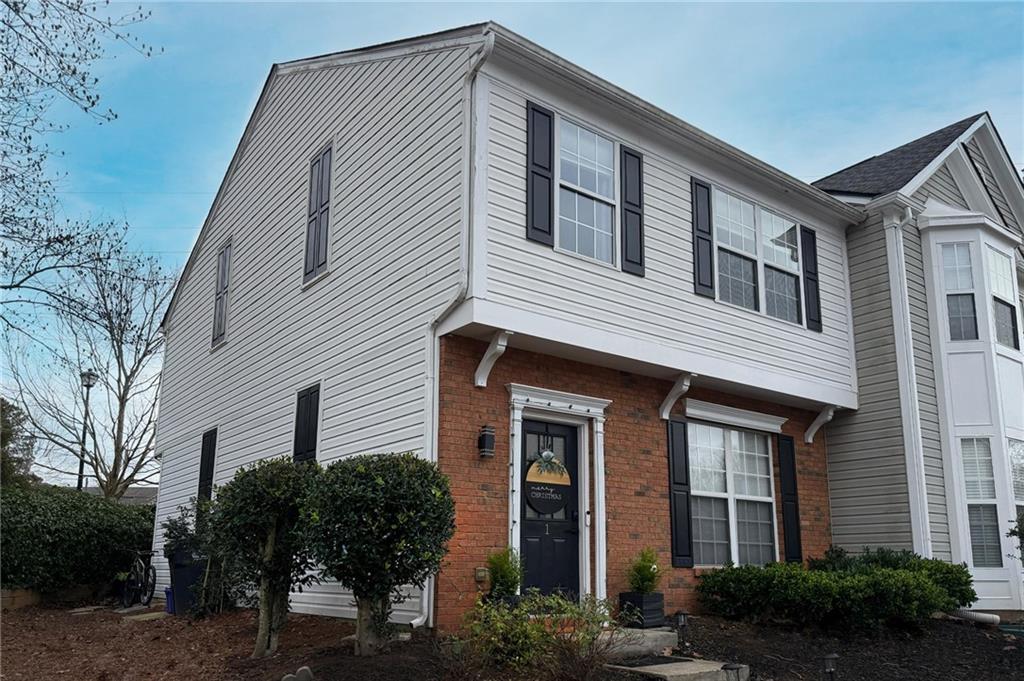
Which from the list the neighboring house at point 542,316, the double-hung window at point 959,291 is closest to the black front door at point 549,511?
the neighboring house at point 542,316

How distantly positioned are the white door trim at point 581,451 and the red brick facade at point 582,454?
0.08 metres

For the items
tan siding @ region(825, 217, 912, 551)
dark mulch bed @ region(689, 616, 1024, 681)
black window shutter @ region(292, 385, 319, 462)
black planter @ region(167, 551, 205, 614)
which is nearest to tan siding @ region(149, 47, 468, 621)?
black window shutter @ region(292, 385, 319, 462)

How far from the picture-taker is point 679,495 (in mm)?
10719

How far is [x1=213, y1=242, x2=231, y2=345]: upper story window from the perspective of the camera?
15.1 metres

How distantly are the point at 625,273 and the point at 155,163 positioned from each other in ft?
22.3

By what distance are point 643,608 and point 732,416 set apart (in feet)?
10.9

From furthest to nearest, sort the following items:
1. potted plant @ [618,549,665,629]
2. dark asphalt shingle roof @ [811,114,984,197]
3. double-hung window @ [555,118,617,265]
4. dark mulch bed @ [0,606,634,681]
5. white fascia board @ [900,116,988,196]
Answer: dark asphalt shingle roof @ [811,114,984,197]
white fascia board @ [900,116,988,196]
double-hung window @ [555,118,617,265]
potted plant @ [618,549,665,629]
dark mulch bed @ [0,606,634,681]

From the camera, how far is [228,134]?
1659cm

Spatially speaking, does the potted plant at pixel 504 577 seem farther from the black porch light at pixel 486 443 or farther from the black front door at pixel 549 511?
the black porch light at pixel 486 443

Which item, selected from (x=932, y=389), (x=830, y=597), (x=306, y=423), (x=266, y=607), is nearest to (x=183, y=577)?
(x=306, y=423)

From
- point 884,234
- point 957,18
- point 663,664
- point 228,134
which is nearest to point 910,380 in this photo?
point 884,234

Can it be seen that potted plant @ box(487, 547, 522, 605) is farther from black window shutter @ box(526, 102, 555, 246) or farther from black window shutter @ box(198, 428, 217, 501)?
black window shutter @ box(198, 428, 217, 501)

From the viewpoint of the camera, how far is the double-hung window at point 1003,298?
13.4 metres

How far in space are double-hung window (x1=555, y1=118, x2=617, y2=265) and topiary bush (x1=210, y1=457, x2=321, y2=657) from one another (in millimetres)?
3789
